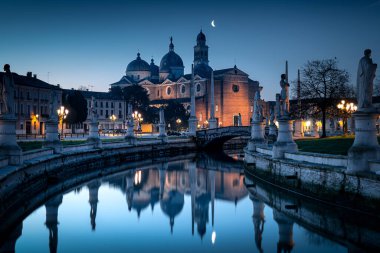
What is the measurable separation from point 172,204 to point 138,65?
11536 centimetres

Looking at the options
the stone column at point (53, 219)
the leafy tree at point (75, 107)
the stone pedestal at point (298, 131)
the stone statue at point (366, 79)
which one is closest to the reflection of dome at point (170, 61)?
the leafy tree at point (75, 107)

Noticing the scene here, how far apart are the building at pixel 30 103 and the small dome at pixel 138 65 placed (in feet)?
195

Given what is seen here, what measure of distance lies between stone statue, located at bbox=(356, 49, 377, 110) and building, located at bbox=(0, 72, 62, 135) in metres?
55.6

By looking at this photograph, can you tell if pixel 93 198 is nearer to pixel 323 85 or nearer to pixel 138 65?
pixel 323 85

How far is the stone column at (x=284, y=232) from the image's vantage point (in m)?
13.1

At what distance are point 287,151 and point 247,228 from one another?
732cm

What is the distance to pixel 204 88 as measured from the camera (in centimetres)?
10606

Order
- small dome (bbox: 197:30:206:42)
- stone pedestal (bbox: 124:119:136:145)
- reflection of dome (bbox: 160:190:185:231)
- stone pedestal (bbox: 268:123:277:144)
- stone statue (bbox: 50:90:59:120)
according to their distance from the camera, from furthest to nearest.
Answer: small dome (bbox: 197:30:206:42) < stone pedestal (bbox: 124:119:136:145) < stone pedestal (bbox: 268:123:277:144) < stone statue (bbox: 50:90:59:120) < reflection of dome (bbox: 160:190:185:231)

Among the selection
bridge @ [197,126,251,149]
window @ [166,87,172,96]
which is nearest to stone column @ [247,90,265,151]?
bridge @ [197,126,251,149]

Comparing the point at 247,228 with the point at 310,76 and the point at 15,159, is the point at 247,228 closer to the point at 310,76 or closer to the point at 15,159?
the point at 15,159

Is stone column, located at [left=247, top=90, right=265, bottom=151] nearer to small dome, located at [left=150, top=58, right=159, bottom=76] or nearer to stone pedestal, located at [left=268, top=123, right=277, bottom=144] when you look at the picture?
stone pedestal, located at [left=268, top=123, right=277, bottom=144]

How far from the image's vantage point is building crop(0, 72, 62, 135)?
66500mm

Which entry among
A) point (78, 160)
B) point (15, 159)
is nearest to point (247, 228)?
point (15, 159)

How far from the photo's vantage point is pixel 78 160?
105 ft
